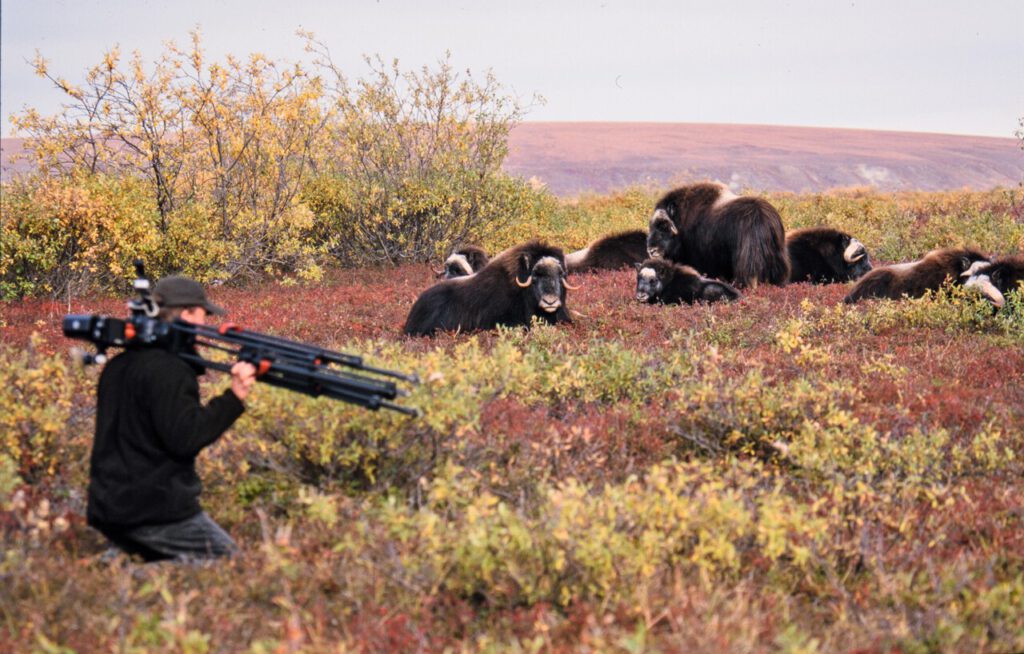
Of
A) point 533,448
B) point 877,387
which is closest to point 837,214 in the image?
point 877,387

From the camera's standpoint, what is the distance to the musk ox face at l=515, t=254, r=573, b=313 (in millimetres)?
10055

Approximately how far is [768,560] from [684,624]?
1096 mm

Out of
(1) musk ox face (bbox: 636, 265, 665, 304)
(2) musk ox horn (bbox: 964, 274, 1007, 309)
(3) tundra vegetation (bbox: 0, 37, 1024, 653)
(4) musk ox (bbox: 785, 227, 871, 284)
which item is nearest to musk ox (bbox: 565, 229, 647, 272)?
(4) musk ox (bbox: 785, 227, 871, 284)

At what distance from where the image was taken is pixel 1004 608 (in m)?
3.89

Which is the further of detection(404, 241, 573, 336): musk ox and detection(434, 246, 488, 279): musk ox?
detection(434, 246, 488, 279): musk ox

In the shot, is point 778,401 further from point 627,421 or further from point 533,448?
point 533,448

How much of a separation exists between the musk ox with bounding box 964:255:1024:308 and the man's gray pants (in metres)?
8.85

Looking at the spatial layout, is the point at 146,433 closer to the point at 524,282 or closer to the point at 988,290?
the point at 524,282

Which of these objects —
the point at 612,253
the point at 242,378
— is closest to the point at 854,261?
the point at 612,253

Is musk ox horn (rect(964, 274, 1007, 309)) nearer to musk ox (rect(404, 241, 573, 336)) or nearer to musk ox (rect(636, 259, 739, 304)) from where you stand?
musk ox (rect(636, 259, 739, 304))

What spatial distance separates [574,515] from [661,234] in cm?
1049

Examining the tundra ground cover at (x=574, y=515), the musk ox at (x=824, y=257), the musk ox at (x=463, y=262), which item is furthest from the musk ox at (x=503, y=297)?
the musk ox at (x=824, y=257)

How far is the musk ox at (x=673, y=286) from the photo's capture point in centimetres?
1204

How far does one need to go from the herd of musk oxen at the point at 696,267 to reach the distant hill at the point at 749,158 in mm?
27788
